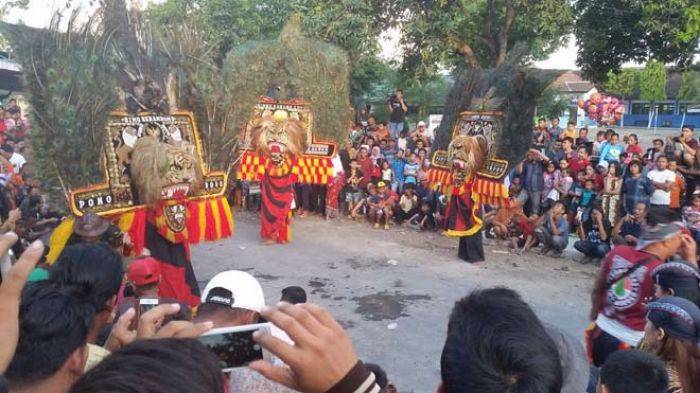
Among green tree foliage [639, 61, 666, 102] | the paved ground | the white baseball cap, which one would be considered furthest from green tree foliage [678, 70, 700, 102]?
the white baseball cap

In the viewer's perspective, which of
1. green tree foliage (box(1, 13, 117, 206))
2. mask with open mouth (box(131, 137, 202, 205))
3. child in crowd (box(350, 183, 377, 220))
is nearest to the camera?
green tree foliage (box(1, 13, 117, 206))

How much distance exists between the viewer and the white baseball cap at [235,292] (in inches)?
96.0

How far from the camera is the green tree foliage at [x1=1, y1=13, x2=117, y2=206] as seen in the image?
4.41m

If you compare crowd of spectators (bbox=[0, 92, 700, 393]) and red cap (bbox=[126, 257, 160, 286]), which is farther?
red cap (bbox=[126, 257, 160, 286])

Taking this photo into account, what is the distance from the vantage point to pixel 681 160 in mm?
8625

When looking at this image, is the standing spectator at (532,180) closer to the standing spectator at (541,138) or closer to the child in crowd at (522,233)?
the child in crowd at (522,233)

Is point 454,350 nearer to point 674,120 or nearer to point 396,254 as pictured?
point 396,254

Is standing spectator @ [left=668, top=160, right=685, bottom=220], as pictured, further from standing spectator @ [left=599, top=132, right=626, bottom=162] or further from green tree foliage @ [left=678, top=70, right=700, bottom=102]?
green tree foliage @ [left=678, top=70, right=700, bottom=102]

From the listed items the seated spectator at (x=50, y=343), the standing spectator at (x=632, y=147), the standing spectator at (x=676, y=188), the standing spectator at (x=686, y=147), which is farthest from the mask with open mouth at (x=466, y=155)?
the seated spectator at (x=50, y=343)

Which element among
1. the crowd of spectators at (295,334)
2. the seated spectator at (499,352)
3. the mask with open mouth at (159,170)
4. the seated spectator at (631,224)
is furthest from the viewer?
the seated spectator at (631,224)

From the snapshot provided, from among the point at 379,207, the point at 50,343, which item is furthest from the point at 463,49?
the point at 50,343

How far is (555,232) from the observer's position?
796cm

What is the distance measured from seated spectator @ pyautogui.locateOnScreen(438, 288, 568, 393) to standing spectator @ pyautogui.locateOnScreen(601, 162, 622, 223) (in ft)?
24.4

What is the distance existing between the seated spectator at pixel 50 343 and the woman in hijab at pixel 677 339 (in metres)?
2.07
